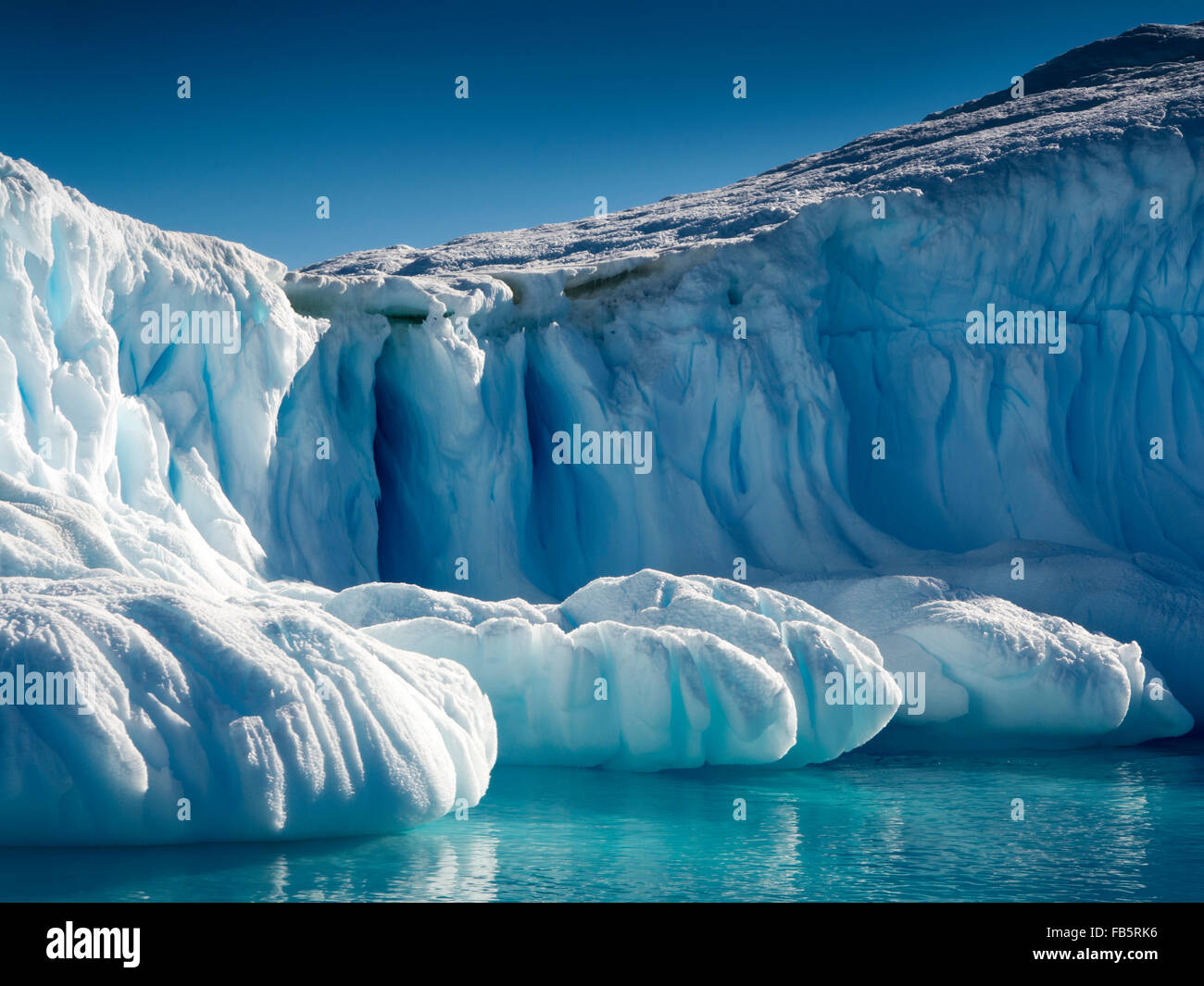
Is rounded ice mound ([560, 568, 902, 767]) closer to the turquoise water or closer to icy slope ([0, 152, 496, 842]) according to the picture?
the turquoise water

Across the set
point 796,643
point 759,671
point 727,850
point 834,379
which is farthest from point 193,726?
point 834,379

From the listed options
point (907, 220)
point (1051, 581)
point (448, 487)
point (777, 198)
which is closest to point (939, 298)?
point (907, 220)

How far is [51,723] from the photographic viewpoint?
19.7 ft

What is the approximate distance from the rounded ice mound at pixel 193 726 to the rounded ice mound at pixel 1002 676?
18.3 feet

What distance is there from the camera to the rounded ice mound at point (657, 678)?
9.66m

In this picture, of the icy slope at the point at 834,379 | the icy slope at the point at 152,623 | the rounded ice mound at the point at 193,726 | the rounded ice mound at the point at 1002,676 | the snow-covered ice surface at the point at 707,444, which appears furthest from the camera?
the icy slope at the point at 834,379

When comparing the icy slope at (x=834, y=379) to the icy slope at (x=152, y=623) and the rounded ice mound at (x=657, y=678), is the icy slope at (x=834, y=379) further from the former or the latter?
the rounded ice mound at (x=657, y=678)

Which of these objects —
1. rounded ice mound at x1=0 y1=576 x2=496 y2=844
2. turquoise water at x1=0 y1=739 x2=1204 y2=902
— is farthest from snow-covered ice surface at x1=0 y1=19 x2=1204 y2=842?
turquoise water at x1=0 y1=739 x2=1204 y2=902

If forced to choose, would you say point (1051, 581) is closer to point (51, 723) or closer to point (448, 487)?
point (448, 487)

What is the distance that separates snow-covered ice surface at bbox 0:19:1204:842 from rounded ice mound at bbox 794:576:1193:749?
0.13 ft

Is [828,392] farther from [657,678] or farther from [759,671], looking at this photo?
[657,678]

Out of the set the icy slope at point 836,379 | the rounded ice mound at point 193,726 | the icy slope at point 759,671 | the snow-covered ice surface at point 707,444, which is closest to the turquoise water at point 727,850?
the rounded ice mound at point 193,726

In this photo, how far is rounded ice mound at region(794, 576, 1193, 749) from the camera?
11.4 meters

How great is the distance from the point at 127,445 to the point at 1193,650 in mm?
10674
